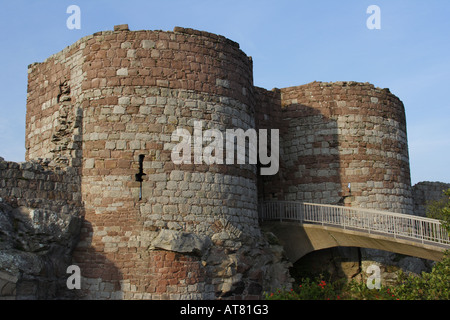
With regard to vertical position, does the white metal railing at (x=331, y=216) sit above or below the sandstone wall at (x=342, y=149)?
below

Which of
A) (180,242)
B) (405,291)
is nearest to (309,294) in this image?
(405,291)

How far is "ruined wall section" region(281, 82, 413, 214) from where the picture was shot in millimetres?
15750

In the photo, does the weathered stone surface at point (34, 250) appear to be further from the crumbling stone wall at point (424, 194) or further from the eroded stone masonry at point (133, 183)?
the crumbling stone wall at point (424, 194)

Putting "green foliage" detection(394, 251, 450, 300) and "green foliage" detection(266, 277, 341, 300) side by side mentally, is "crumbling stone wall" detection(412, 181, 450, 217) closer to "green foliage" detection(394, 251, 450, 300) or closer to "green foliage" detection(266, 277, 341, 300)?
"green foliage" detection(394, 251, 450, 300)

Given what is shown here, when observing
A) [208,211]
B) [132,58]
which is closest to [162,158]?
[208,211]

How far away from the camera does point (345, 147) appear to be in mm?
15992

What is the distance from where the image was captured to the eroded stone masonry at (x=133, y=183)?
1075cm

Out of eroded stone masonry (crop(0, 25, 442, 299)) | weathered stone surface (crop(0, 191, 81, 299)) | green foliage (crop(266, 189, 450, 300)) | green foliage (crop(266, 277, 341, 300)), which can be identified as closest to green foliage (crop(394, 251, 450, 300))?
green foliage (crop(266, 189, 450, 300))

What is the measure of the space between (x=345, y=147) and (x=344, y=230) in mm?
3352

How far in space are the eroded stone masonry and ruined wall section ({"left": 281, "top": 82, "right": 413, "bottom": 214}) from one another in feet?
10.2

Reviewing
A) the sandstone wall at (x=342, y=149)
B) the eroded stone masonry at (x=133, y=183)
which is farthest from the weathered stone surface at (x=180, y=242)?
the sandstone wall at (x=342, y=149)

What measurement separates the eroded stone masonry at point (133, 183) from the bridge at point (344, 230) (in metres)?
1.15

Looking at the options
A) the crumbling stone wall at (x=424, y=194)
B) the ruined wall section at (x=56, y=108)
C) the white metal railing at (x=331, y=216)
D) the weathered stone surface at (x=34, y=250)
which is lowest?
the weathered stone surface at (x=34, y=250)
